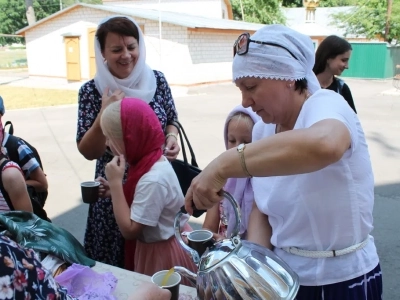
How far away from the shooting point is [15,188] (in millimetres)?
1999

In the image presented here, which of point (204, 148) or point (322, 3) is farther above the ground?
point (322, 3)

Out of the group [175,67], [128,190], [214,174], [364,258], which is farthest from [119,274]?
[175,67]

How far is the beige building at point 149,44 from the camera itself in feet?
52.0

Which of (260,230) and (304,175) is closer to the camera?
(304,175)

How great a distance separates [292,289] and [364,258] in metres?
0.39

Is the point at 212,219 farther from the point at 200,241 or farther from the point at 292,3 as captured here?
the point at 292,3

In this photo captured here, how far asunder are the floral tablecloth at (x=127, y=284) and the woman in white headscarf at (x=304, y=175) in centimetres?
36

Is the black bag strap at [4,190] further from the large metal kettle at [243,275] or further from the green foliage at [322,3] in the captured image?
the green foliage at [322,3]

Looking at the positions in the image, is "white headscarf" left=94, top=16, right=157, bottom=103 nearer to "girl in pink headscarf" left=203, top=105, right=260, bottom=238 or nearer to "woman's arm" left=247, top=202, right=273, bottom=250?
"girl in pink headscarf" left=203, top=105, right=260, bottom=238

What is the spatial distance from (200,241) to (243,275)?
0.23m

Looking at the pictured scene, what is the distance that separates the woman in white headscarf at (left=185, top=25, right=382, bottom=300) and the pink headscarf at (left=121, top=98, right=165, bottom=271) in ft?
2.27

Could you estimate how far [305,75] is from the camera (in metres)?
1.19

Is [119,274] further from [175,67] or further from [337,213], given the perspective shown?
[175,67]

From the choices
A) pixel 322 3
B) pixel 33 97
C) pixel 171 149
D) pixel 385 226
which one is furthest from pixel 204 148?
pixel 322 3
